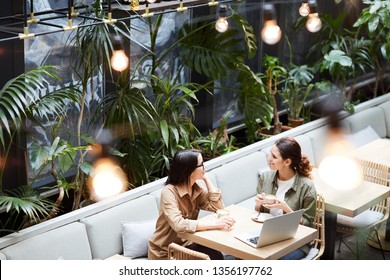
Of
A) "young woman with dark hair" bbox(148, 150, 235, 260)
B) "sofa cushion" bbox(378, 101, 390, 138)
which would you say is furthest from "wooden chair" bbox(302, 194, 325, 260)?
"sofa cushion" bbox(378, 101, 390, 138)

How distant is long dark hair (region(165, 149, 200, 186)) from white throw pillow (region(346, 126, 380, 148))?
356 cm

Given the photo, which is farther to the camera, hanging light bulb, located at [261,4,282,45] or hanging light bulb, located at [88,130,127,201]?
hanging light bulb, located at [261,4,282,45]

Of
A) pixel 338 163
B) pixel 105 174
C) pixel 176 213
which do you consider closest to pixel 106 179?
pixel 105 174

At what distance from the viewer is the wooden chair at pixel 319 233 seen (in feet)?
20.1

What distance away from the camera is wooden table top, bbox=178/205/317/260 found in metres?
5.49

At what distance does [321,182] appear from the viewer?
7129 mm

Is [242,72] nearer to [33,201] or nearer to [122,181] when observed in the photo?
[122,181]

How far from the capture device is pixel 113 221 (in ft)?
A: 20.6

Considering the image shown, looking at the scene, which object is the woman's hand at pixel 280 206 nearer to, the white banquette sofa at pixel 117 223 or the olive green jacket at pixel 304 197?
the olive green jacket at pixel 304 197

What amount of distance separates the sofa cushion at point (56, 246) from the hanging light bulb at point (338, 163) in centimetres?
220

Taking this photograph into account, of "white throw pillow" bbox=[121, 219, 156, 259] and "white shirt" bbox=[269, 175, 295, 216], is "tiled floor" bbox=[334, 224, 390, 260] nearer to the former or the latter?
"white shirt" bbox=[269, 175, 295, 216]

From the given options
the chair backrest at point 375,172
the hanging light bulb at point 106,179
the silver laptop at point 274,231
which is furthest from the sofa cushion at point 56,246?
the chair backrest at point 375,172

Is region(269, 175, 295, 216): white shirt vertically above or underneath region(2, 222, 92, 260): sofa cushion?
above
